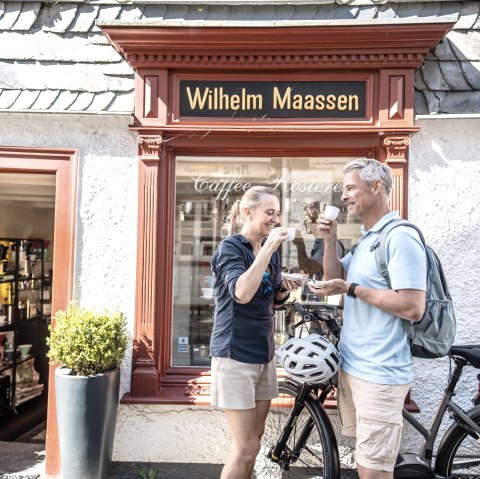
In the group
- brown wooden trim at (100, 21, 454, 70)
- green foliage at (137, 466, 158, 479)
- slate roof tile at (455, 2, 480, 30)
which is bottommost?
green foliage at (137, 466, 158, 479)

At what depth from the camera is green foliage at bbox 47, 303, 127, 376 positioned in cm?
339

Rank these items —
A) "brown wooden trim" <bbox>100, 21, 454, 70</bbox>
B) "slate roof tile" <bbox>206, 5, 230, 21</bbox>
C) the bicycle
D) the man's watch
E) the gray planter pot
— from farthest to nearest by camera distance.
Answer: "slate roof tile" <bbox>206, 5, 230, 21</bbox> < "brown wooden trim" <bbox>100, 21, 454, 70</bbox> < the gray planter pot < the bicycle < the man's watch

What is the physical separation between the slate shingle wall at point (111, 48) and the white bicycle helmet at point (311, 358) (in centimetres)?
211

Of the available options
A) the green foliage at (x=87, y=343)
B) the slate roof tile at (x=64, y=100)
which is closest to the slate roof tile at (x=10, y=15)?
the slate roof tile at (x=64, y=100)

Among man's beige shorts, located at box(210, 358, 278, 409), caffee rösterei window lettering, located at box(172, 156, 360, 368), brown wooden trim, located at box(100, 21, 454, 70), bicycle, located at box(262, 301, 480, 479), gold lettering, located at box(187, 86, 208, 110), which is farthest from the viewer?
caffee rösterei window lettering, located at box(172, 156, 360, 368)

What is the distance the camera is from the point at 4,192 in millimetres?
5547

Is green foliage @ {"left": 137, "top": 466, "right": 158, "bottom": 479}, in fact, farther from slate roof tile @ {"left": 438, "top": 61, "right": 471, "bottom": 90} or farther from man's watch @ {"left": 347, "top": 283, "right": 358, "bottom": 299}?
slate roof tile @ {"left": 438, "top": 61, "right": 471, "bottom": 90}

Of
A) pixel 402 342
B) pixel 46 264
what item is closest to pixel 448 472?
pixel 402 342

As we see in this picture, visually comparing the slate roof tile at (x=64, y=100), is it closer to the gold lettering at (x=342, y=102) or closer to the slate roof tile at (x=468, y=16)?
the gold lettering at (x=342, y=102)

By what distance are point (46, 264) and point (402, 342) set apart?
5437 mm

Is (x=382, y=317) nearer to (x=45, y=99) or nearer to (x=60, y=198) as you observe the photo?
(x=60, y=198)

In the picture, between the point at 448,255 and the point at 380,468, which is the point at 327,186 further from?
the point at 380,468

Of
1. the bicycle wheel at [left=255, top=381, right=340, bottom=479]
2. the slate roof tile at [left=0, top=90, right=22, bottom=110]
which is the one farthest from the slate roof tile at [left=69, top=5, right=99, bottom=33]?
the bicycle wheel at [left=255, top=381, right=340, bottom=479]

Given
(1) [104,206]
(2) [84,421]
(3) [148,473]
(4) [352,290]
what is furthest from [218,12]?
(3) [148,473]
